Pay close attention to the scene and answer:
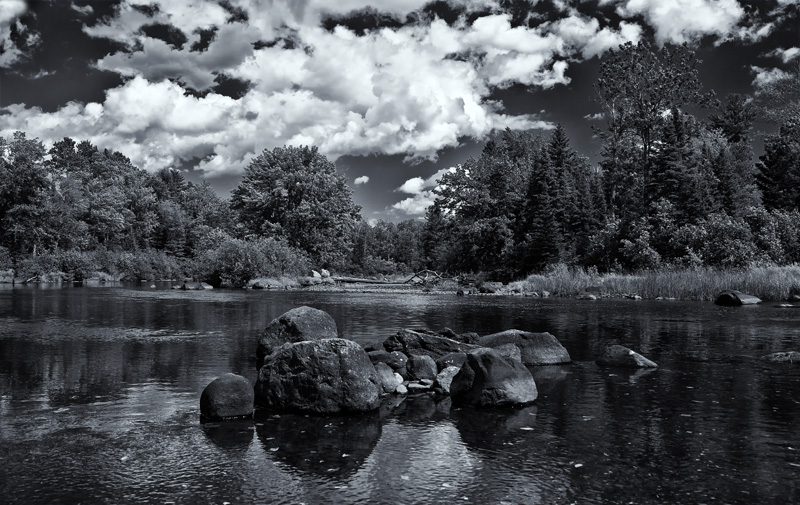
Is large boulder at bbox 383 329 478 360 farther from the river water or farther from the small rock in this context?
the river water

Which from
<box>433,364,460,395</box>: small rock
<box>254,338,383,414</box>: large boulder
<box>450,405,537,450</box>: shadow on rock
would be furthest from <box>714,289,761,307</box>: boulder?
<box>254,338,383,414</box>: large boulder

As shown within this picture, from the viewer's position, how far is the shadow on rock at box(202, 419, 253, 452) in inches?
338

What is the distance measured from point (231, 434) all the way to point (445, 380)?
4902mm

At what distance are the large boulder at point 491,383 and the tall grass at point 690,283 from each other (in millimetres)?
32709

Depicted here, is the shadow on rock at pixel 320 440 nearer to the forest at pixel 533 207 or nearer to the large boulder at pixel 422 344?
the large boulder at pixel 422 344

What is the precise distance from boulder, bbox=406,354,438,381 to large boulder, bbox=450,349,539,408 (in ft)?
5.08

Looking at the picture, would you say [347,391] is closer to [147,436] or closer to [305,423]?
[305,423]

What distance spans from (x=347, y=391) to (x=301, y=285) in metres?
53.1

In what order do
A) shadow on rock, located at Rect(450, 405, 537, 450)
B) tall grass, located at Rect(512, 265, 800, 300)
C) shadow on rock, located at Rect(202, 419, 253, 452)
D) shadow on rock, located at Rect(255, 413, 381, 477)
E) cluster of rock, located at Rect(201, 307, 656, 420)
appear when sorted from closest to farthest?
1. shadow on rock, located at Rect(255, 413, 381, 477)
2. shadow on rock, located at Rect(202, 419, 253, 452)
3. shadow on rock, located at Rect(450, 405, 537, 450)
4. cluster of rock, located at Rect(201, 307, 656, 420)
5. tall grass, located at Rect(512, 265, 800, 300)

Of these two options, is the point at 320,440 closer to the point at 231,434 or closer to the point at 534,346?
the point at 231,434

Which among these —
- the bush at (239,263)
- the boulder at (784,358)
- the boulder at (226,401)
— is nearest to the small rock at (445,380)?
the boulder at (226,401)

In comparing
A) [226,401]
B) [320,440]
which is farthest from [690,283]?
[226,401]

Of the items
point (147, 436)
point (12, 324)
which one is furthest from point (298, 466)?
point (12, 324)

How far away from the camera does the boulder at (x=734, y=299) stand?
1344 inches
